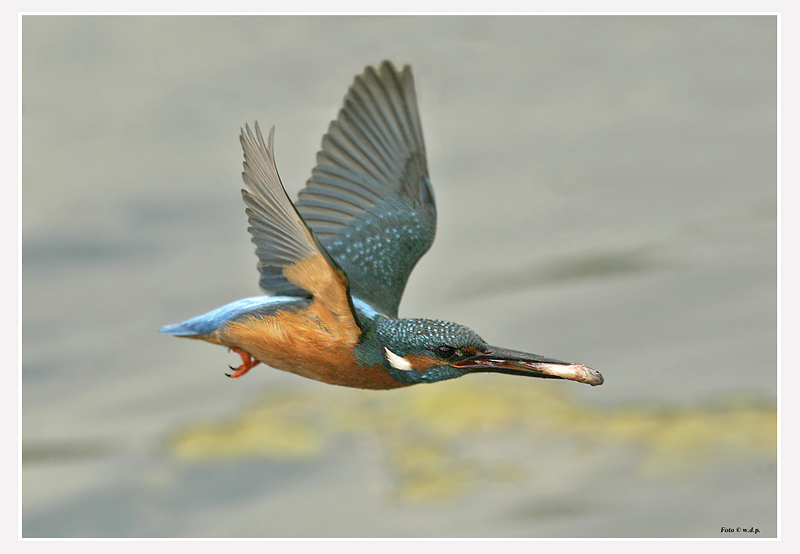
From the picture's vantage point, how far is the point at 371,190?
2.79 m

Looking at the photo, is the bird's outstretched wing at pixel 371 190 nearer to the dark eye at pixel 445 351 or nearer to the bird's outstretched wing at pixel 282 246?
the bird's outstretched wing at pixel 282 246

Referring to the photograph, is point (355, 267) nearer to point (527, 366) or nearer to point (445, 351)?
point (445, 351)

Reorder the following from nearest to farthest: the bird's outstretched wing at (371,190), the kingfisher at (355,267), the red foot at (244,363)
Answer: the kingfisher at (355,267)
the red foot at (244,363)
the bird's outstretched wing at (371,190)

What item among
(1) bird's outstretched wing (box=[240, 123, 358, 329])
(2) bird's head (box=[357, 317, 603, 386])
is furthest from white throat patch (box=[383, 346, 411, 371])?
(1) bird's outstretched wing (box=[240, 123, 358, 329])

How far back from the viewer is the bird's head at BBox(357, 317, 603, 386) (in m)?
2.08

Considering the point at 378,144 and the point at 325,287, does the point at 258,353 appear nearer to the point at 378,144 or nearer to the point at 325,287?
the point at 325,287

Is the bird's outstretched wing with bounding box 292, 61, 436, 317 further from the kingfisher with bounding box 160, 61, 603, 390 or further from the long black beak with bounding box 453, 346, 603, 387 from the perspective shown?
the long black beak with bounding box 453, 346, 603, 387

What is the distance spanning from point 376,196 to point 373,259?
24 cm

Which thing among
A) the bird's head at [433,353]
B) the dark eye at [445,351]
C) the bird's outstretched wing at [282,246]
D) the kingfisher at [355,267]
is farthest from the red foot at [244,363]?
the dark eye at [445,351]

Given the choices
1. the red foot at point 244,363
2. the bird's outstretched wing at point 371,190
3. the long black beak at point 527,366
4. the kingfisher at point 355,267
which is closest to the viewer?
the long black beak at point 527,366

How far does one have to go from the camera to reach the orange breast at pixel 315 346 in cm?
216

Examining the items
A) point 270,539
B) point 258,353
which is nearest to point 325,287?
point 258,353

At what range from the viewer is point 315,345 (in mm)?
2172

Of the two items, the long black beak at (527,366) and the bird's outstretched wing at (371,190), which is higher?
the bird's outstretched wing at (371,190)
